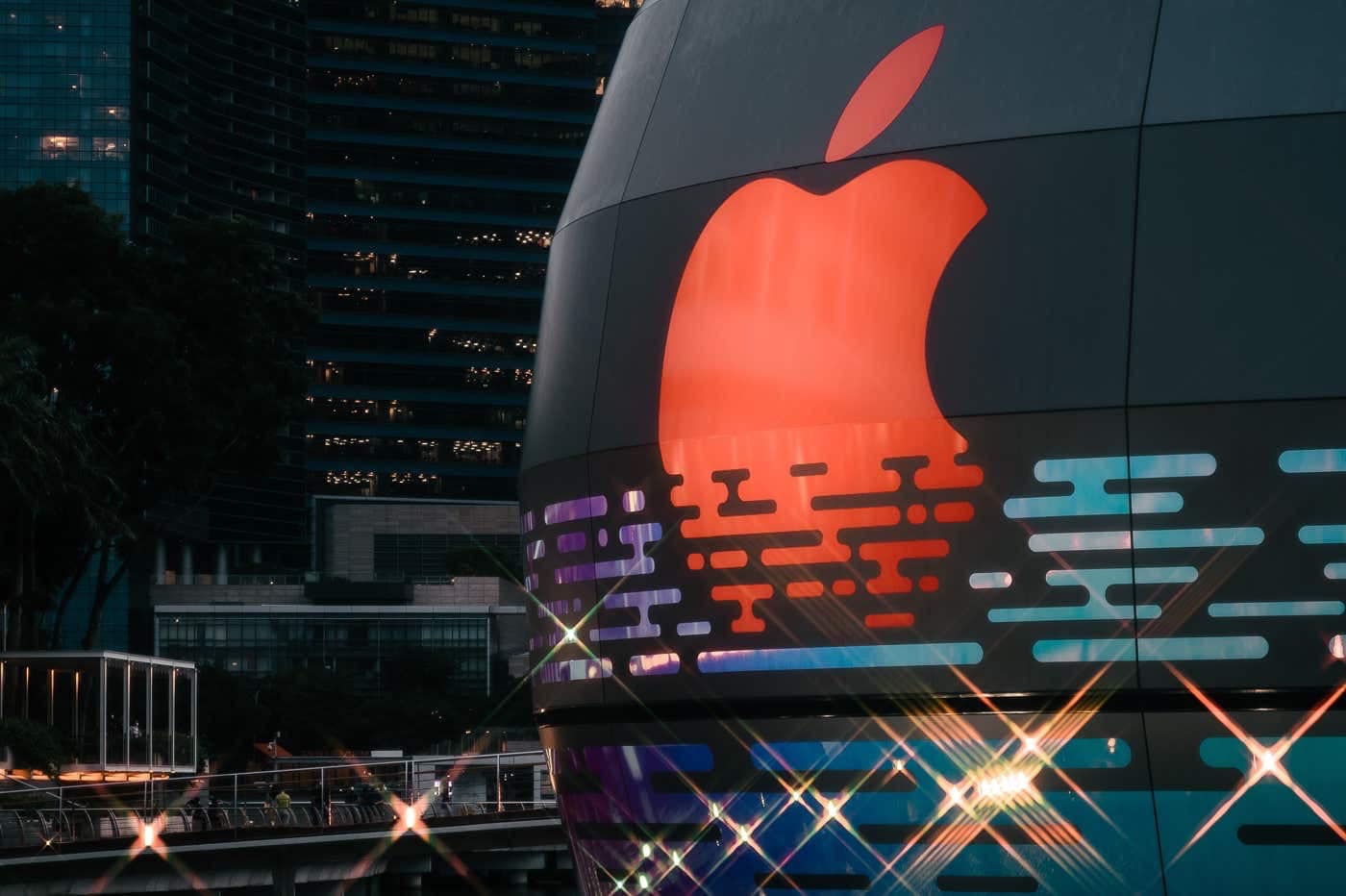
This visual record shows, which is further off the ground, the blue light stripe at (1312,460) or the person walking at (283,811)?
the blue light stripe at (1312,460)

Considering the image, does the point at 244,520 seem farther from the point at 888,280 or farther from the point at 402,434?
the point at 888,280

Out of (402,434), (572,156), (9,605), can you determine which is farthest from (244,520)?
(9,605)

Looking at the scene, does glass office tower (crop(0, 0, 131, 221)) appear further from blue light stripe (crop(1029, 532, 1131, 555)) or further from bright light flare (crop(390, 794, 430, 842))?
blue light stripe (crop(1029, 532, 1131, 555))

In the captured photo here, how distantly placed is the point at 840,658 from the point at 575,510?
1.82m

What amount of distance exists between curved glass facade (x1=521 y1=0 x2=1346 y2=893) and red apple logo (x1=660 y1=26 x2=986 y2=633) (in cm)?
2

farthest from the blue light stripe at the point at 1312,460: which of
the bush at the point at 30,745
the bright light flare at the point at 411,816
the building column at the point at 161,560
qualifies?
the building column at the point at 161,560

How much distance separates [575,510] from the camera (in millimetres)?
10680

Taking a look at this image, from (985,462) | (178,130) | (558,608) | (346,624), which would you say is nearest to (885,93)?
(985,462)

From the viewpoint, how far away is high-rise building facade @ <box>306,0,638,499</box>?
6422 inches

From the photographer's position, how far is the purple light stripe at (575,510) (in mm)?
10461

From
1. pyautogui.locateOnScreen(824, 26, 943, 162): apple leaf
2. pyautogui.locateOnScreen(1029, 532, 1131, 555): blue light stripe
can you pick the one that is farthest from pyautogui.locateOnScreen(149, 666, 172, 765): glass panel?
pyautogui.locateOnScreen(1029, 532, 1131, 555): blue light stripe

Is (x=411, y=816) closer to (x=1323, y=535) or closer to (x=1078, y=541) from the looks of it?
(x=1078, y=541)

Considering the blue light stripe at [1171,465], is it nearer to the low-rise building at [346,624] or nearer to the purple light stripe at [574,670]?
the purple light stripe at [574,670]

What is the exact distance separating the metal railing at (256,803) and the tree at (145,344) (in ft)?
20.6
